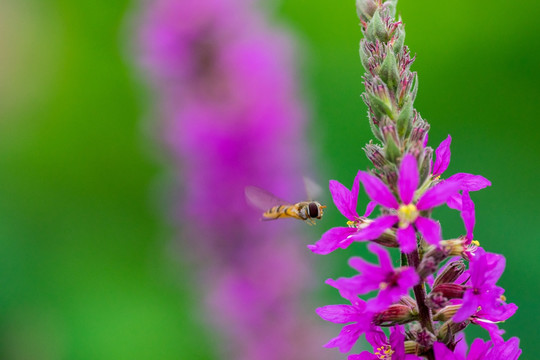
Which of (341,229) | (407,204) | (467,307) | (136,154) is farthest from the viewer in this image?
(136,154)

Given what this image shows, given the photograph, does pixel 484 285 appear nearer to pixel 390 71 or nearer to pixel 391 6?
pixel 390 71

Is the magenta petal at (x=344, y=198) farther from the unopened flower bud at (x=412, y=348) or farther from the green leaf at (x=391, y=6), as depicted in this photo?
the green leaf at (x=391, y=6)

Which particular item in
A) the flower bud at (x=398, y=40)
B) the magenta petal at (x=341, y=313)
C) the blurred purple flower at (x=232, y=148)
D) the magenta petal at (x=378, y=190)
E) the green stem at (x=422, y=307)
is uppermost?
the blurred purple flower at (x=232, y=148)

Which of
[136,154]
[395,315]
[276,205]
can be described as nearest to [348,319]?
[395,315]

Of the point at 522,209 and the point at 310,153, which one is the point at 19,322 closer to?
the point at 310,153

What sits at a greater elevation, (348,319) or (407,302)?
(407,302)

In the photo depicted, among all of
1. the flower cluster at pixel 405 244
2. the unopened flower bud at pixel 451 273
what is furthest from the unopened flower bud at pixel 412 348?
the unopened flower bud at pixel 451 273

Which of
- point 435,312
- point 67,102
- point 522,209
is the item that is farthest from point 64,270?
point 435,312
